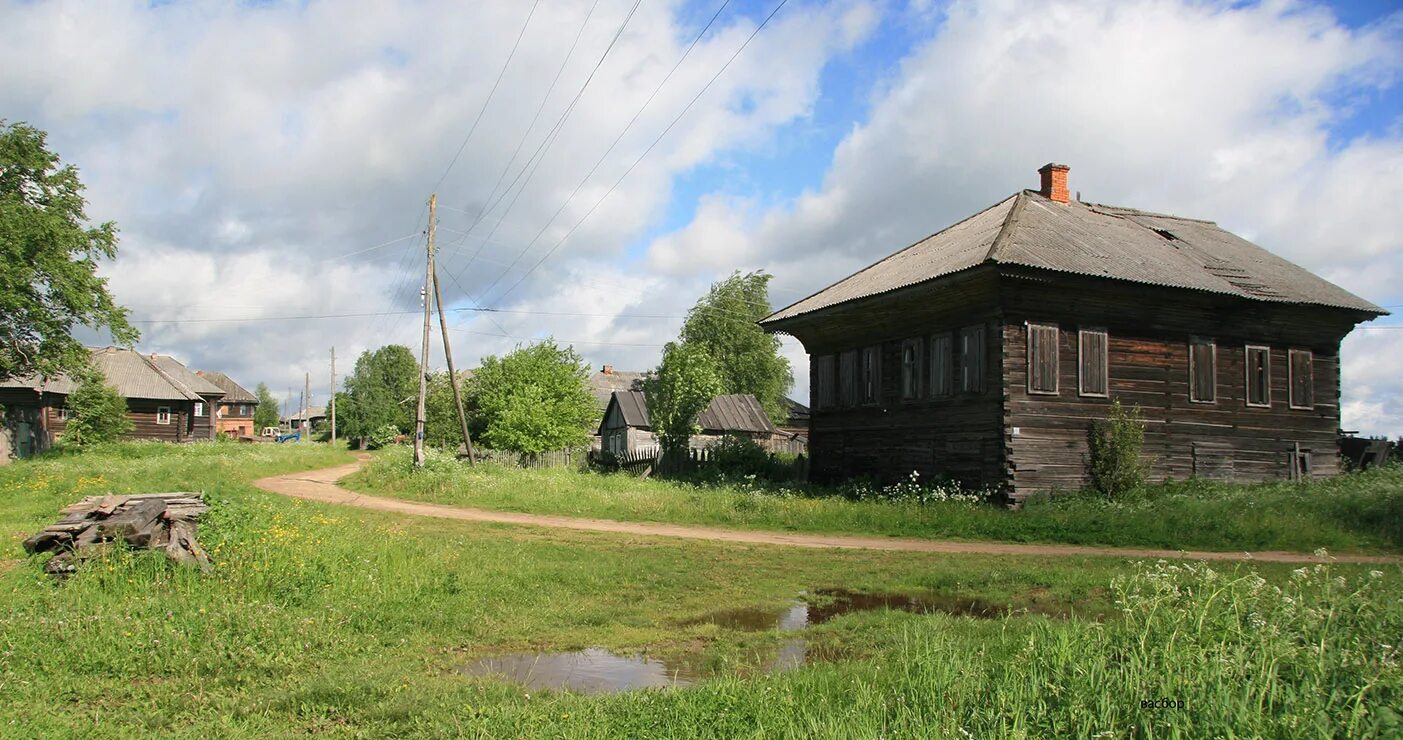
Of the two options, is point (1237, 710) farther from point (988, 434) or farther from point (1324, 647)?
point (988, 434)

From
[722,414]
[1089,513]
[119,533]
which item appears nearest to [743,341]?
[722,414]

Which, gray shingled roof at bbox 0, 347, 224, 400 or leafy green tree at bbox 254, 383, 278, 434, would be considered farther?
leafy green tree at bbox 254, 383, 278, 434

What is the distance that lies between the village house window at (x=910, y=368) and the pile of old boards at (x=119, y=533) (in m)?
16.9

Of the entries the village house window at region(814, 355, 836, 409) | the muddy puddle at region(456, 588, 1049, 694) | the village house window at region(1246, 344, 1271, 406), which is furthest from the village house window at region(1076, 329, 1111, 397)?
the muddy puddle at region(456, 588, 1049, 694)

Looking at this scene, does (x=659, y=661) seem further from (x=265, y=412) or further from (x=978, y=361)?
(x=265, y=412)

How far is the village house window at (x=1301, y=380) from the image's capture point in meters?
24.4

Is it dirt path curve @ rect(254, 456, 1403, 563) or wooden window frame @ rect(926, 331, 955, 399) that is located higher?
wooden window frame @ rect(926, 331, 955, 399)

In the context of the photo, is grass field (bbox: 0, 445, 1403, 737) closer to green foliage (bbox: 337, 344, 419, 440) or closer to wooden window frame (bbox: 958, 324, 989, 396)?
wooden window frame (bbox: 958, 324, 989, 396)

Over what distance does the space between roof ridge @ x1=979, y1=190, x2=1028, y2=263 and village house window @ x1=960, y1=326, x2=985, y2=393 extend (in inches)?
73.4

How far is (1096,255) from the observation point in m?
22.0

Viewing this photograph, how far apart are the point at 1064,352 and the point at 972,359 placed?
2038 mm

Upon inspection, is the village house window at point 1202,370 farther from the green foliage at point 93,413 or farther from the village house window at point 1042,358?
the green foliage at point 93,413

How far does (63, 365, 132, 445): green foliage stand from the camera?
45.8 metres

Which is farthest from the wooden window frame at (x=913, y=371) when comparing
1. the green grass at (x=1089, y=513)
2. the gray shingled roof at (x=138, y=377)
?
the gray shingled roof at (x=138, y=377)
